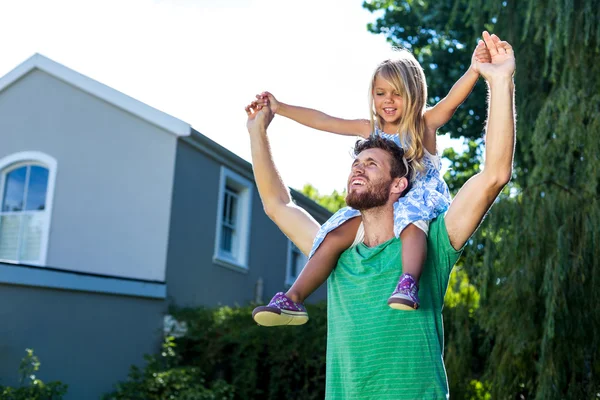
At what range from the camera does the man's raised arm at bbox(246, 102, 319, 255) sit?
10.1 ft

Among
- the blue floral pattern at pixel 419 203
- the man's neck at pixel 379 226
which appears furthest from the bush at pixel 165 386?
the man's neck at pixel 379 226

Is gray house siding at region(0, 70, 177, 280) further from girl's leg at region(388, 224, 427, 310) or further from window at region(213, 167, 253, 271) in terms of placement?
girl's leg at region(388, 224, 427, 310)

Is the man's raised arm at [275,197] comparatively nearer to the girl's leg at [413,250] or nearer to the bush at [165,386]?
the girl's leg at [413,250]

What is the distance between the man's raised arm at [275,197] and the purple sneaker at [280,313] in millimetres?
283

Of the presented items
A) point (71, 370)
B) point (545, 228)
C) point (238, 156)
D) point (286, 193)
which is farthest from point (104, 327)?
point (286, 193)

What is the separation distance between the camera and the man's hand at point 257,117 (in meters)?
3.26

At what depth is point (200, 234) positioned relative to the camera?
1247 cm

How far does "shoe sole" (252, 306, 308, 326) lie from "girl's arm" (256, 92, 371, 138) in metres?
0.99

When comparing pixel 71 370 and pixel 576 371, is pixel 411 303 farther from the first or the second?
pixel 71 370

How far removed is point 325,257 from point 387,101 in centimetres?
77

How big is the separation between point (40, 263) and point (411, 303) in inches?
407

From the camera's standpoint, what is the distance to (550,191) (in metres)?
6.93

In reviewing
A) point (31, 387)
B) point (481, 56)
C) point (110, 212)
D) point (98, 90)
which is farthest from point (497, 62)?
point (98, 90)

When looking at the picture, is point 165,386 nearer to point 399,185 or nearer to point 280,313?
point 280,313
